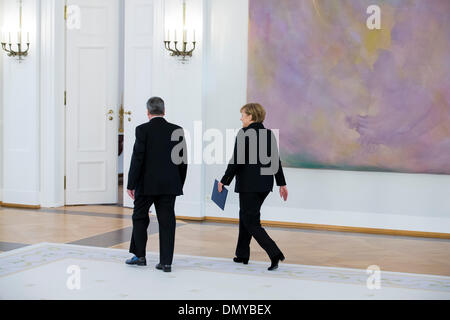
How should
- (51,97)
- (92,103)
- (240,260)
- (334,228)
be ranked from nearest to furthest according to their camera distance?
(240,260)
(334,228)
(51,97)
(92,103)

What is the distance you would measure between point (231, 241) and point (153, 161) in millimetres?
1964

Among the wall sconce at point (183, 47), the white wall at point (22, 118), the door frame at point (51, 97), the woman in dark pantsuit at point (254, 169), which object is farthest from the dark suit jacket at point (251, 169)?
the white wall at point (22, 118)

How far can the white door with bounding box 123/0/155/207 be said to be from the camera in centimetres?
842

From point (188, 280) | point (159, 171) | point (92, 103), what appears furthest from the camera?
point (92, 103)

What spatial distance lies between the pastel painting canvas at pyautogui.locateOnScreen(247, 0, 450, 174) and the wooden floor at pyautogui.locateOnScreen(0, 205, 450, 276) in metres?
0.94

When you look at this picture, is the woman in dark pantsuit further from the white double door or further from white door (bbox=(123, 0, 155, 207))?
the white double door

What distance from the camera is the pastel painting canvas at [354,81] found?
6.93 m

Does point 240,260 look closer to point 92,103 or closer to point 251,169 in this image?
point 251,169

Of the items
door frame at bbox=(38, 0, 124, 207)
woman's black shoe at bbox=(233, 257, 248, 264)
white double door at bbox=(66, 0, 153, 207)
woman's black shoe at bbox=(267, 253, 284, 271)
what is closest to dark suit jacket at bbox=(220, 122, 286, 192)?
woman's black shoe at bbox=(267, 253, 284, 271)

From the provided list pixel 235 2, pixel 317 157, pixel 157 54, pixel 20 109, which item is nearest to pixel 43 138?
pixel 20 109

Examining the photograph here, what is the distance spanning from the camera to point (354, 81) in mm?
7227

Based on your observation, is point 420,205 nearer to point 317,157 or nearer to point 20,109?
point 317,157

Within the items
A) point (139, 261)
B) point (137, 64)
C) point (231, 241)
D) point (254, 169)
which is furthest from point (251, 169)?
point (137, 64)

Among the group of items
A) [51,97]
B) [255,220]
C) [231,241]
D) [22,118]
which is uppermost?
[51,97]
